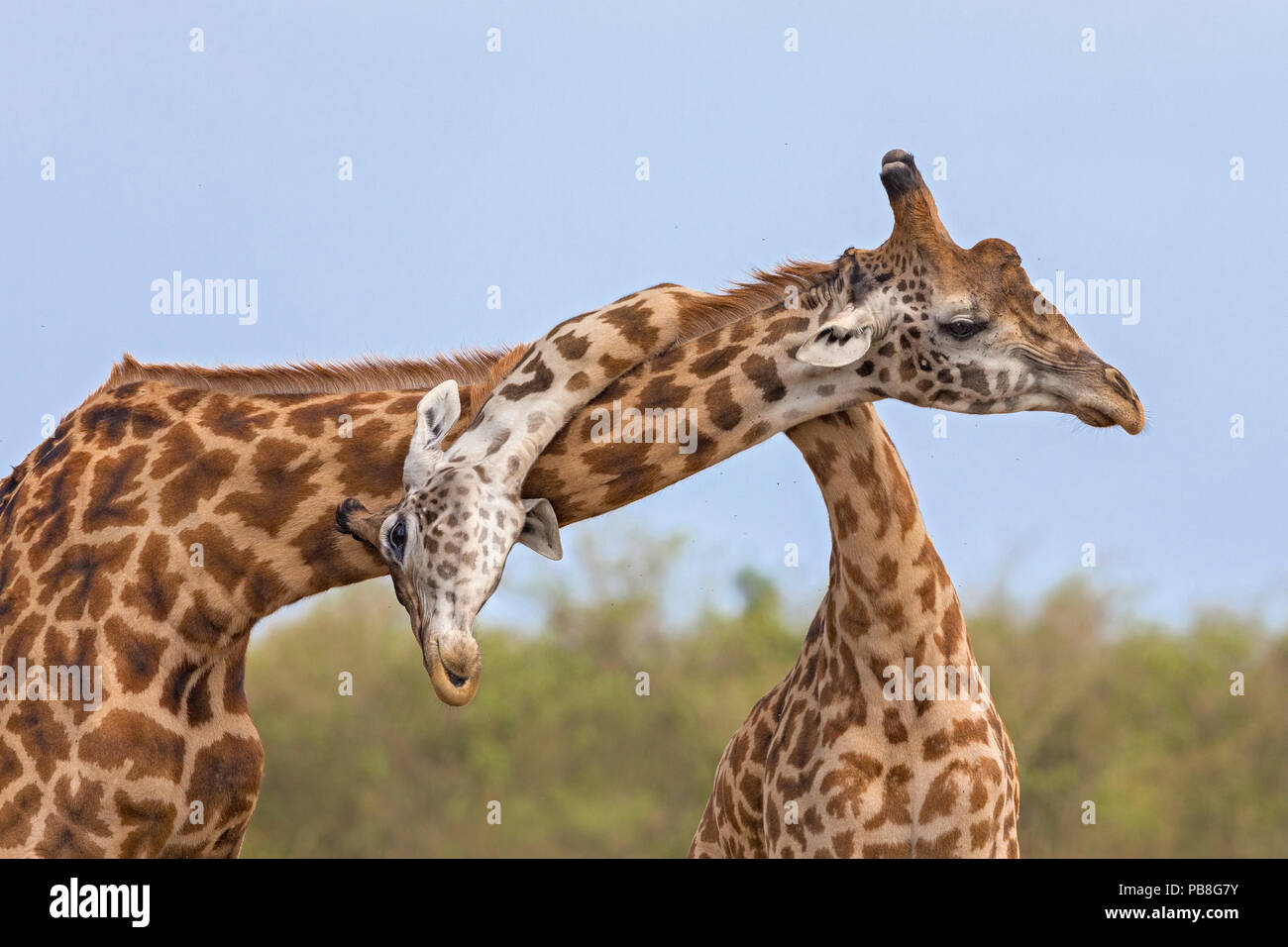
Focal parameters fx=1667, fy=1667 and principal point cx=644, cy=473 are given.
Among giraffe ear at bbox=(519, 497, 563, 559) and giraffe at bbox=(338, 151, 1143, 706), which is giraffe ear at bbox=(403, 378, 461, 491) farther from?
giraffe ear at bbox=(519, 497, 563, 559)

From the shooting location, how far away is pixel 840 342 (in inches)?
305

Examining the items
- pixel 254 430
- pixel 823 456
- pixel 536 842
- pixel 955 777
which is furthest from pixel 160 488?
pixel 536 842

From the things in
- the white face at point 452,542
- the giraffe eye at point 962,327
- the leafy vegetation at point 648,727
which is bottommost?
the leafy vegetation at point 648,727

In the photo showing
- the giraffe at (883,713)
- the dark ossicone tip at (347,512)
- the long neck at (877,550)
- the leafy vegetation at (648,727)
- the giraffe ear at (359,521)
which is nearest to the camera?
the giraffe ear at (359,521)

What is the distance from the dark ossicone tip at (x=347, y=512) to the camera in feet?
26.1

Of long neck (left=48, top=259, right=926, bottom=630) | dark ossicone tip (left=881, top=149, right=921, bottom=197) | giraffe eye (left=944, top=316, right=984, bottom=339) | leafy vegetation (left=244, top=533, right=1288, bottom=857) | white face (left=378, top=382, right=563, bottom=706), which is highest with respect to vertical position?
dark ossicone tip (left=881, top=149, right=921, bottom=197)

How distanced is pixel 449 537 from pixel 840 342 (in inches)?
79.6

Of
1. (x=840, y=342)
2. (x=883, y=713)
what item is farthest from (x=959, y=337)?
(x=883, y=713)

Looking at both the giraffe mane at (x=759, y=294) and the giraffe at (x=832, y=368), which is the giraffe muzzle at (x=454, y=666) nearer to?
the giraffe at (x=832, y=368)

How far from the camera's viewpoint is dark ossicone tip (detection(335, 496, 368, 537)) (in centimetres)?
794

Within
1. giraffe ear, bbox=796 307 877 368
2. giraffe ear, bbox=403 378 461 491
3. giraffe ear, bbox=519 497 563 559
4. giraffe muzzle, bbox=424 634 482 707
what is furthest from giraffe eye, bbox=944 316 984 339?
giraffe muzzle, bbox=424 634 482 707

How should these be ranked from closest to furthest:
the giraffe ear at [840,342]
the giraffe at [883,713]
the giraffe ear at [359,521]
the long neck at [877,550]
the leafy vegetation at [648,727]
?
the giraffe ear at [840,342] → the giraffe ear at [359,521] → the giraffe at [883,713] → the long neck at [877,550] → the leafy vegetation at [648,727]

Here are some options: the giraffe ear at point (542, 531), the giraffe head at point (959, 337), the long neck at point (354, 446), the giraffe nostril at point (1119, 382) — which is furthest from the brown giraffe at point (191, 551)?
the giraffe nostril at point (1119, 382)
